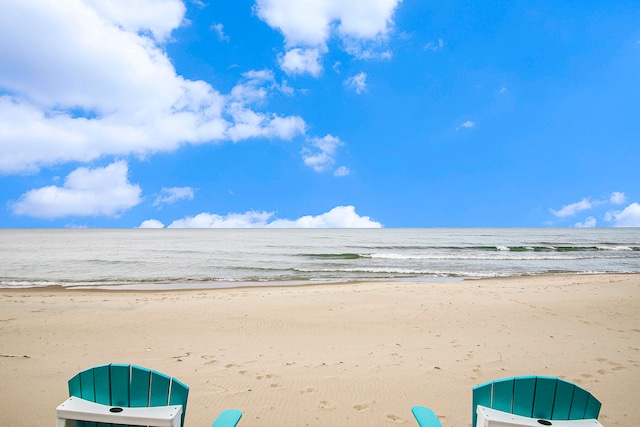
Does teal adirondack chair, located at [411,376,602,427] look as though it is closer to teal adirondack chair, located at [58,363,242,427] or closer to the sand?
the sand

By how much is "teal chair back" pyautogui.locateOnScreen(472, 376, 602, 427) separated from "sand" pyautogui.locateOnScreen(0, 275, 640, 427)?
1613 millimetres

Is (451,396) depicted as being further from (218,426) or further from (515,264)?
(515,264)

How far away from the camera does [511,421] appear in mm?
2422

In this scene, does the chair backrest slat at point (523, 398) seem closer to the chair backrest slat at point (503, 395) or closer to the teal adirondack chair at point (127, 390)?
the chair backrest slat at point (503, 395)

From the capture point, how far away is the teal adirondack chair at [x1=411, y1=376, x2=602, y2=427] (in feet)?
8.05

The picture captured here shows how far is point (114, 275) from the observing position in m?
19.0

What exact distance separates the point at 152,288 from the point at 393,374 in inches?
502

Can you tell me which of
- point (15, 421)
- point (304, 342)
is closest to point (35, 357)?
point (15, 421)

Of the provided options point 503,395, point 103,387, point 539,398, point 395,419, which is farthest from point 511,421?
point 103,387

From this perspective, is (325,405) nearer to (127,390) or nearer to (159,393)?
(159,393)

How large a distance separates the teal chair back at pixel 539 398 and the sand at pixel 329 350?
161cm

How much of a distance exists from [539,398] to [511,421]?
0.91 feet

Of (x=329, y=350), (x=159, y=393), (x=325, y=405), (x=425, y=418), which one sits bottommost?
(x=325, y=405)

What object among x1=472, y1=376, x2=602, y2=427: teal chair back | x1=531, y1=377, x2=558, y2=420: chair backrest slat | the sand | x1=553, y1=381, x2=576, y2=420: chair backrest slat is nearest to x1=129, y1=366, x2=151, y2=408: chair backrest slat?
the sand
